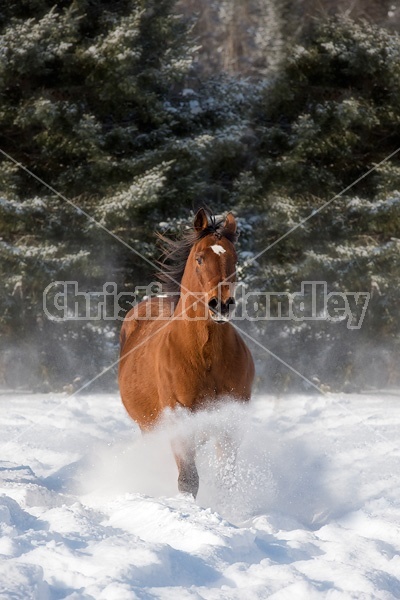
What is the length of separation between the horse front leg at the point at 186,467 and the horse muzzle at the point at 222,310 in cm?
104

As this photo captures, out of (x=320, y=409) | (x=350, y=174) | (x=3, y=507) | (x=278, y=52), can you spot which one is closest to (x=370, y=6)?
(x=278, y=52)

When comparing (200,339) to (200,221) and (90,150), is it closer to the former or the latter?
(200,221)

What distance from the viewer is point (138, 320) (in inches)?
290

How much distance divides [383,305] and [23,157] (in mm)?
7921

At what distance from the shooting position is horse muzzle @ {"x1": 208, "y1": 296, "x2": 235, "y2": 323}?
4395 mm

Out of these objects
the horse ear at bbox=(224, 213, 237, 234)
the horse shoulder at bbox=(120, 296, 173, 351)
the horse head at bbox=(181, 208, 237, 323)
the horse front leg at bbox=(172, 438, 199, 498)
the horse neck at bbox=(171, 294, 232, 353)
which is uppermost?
the horse ear at bbox=(224, 213, 237, 234)

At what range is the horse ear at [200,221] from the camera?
500cm

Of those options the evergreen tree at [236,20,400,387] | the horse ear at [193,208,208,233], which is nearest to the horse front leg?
the horse ear at [193,208,208,233]

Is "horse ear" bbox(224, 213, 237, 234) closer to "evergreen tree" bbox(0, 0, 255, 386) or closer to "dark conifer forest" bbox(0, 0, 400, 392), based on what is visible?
"evergreen tree" bbox(0, 0, 255, 386)

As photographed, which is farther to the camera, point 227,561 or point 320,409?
point 320,409

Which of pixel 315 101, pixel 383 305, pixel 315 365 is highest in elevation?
pixel 315 101

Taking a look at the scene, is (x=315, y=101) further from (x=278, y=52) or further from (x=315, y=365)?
(x=315, y=365)

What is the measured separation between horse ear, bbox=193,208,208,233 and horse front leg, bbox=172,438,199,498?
5.29 ft

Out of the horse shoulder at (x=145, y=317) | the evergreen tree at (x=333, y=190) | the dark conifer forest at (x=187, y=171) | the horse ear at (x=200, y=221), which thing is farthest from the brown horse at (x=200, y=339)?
the evergreen tree at (x=333, y=190)
